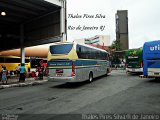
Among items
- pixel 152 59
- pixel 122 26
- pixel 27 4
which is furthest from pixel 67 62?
pixel 122 26

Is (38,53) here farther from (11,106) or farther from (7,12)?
(11,106)

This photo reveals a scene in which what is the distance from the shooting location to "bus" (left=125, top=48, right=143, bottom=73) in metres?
23.4

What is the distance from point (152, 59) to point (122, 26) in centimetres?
9243

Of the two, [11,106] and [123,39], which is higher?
[123,39]

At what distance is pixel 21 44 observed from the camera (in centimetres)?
2930

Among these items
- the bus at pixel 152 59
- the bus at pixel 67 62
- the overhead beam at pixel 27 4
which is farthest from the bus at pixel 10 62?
the bus at pixel 152 59

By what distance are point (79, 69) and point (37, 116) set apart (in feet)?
27.7

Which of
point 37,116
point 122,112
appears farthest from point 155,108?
point 37,116

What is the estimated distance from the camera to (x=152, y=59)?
16.3 m

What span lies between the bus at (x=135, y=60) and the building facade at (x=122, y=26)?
82.5 m

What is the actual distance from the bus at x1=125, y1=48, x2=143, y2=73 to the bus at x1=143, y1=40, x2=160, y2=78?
6695 millimetres

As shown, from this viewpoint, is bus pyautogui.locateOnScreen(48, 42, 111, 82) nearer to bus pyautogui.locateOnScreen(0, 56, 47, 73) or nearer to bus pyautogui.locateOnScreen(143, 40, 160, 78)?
bus pyautogui.locateOnScreen(143, 40, 160, 78)

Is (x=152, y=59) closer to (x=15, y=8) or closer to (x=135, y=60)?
(x=135, y=60)

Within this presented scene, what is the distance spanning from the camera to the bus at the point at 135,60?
922 inches
